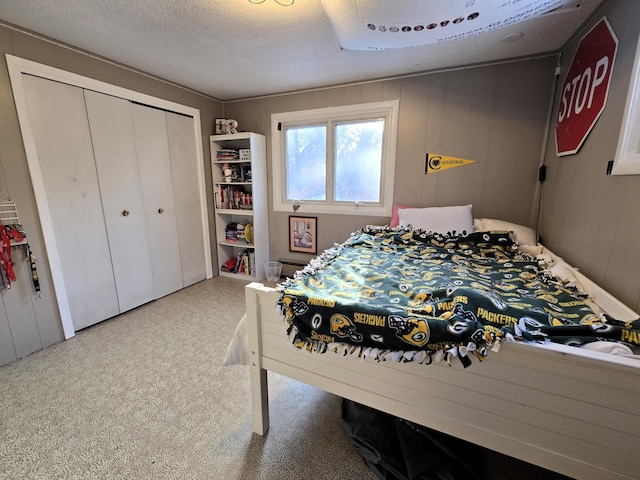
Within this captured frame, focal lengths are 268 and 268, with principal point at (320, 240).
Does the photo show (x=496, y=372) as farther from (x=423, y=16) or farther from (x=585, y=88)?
(x=585, y=88)

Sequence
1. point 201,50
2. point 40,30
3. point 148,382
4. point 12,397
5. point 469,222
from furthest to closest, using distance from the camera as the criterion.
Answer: point 469,222, point 201,50, point 40,30, point 148,382, point 12,397

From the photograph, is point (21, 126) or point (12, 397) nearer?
point (12, 397)

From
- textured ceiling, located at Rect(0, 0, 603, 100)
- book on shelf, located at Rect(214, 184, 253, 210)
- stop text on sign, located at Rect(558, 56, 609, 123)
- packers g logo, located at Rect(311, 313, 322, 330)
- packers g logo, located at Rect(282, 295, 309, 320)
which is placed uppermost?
textured ceiling, located at Rect(0, 0, 603, 100)

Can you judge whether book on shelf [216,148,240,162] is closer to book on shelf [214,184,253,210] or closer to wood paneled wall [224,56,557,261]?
book on shelf [214,184,253,210]

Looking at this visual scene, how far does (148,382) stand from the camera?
64.2 inches

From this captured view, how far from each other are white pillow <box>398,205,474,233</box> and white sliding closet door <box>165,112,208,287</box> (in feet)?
7.48

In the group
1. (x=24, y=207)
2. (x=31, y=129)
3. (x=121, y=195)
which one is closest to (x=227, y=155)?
(x=121, y=195)

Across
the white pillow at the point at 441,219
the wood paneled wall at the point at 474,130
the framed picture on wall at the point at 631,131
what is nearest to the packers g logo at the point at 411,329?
the framed picture on wall at the point at 631,131

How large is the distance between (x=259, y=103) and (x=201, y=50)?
116 centimetres

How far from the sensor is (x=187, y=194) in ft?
9.72

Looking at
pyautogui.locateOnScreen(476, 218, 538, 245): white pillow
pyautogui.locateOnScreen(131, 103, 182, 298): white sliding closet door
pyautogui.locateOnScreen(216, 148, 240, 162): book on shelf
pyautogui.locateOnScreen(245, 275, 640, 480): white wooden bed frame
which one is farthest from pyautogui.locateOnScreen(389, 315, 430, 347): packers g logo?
pyautogui.locateOnScreen(216, 148, 240, 162): book on shelf

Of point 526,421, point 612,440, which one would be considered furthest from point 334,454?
point 612,440

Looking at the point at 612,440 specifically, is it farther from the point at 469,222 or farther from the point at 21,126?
the point at 21,126

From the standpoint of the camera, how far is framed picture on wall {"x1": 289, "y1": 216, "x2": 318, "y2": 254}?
3143mm
